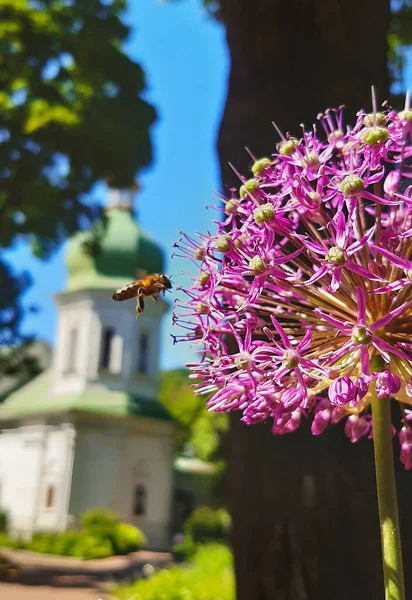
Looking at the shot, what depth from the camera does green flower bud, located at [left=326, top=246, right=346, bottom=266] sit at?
47.8 inches

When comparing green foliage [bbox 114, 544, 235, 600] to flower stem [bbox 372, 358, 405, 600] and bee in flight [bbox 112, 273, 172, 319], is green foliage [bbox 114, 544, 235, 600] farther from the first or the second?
flower stem [bbox 372, 358, 405, 600]

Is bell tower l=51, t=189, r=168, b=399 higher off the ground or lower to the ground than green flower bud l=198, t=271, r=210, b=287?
higher

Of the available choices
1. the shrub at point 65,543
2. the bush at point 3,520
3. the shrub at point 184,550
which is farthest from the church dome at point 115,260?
the shrub at point 184,550

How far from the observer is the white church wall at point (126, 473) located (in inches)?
1039

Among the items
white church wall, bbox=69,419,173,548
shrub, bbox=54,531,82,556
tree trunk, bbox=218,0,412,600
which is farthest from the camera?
white church wall, bbox=69,419,173,548

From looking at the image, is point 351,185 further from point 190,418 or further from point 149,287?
point 190,418

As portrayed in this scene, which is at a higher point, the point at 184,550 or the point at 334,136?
the point at 334,136

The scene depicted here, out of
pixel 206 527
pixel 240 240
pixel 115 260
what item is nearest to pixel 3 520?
pixel 206 527

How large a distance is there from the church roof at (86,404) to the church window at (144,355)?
1.47 m

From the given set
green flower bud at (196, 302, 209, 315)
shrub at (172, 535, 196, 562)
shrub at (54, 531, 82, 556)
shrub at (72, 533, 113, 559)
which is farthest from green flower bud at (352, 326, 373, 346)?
shrub at (172, 535, 196, 562)

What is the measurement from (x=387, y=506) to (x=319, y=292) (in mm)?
516

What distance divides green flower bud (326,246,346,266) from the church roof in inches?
1051

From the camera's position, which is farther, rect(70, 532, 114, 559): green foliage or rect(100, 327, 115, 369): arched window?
rect(100, 327, 115, 369): arched window

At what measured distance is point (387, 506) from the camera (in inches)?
45.1
